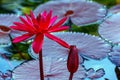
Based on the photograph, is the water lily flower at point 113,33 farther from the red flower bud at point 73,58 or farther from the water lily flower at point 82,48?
the red flower bud at point 73,58

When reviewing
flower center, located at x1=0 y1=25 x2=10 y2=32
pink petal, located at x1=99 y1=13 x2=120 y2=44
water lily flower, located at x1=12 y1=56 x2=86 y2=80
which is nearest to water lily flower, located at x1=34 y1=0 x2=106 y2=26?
pink petal, located at x1=99 y1=13 x2=120 y2=44

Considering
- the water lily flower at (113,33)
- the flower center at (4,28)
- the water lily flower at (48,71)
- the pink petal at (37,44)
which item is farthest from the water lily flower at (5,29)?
the pink petal at (37,44)

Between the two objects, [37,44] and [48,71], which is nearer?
[37,44]

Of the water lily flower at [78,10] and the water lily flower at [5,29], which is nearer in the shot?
the water lily flower at [5,29]

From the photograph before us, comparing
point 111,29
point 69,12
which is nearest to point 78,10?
point 69,12

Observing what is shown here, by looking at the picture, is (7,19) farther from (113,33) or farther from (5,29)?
(113,33)

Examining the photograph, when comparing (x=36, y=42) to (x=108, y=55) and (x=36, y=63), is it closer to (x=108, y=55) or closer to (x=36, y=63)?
(x=36, y=63)
